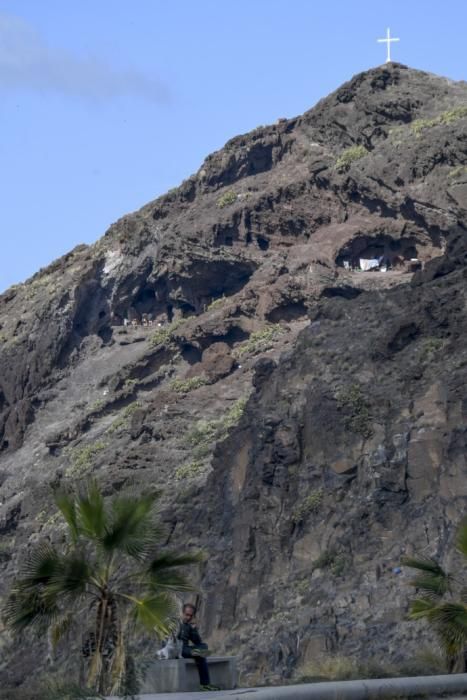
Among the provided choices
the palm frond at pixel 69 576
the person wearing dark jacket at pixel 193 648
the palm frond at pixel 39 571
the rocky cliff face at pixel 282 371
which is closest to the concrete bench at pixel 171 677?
the person wearing dark jacket at pixel 193 648

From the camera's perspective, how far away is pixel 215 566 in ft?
180

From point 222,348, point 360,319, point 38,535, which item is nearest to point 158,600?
point 360,319

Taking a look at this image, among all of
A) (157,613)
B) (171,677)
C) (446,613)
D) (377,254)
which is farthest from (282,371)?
(171,677)

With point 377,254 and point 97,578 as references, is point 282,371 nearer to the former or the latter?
point 377,254

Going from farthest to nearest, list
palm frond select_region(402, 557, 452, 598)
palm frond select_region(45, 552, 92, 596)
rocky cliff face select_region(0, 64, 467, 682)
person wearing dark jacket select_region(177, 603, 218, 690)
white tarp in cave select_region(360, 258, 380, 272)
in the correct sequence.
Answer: white tarp in cave select_region(360, 258, 380, 272) < rocky cliff face select_region(0, 64, 467, 682) < palm frond select_region(402, 557, 452, 598) < palm frond select_region(45, 552, 92, 596) < person wearing dark jacket select_region(177, 603, 218, 690)

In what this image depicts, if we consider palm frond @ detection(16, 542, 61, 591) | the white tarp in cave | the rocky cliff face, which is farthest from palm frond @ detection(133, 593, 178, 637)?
the white tarp in cave

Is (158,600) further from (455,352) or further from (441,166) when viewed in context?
(441,166)

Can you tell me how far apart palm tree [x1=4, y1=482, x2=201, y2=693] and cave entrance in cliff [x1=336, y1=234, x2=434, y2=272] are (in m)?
54.4

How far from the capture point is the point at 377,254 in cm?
7775

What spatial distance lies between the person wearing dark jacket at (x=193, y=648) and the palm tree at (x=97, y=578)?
256 mm

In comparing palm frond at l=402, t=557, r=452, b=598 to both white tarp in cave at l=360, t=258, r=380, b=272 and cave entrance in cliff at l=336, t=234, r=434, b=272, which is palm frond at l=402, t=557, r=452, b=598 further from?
white tarp in cave at l=360, t=258, r=380, b=272

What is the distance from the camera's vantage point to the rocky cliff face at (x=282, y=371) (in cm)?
4991

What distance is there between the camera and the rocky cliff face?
49.9m

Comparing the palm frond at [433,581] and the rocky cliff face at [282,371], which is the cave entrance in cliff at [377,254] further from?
the palm frond at [433,581]
